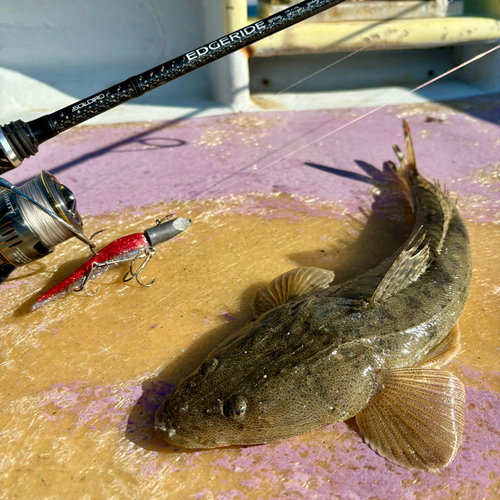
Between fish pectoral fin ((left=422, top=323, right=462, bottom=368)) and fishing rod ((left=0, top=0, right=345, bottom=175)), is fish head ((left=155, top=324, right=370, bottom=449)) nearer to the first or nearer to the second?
fish pectoral fin ((left=422, top=323, right=462, bottom=368))

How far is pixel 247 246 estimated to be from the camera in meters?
3.59

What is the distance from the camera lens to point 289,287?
2936 millimetres

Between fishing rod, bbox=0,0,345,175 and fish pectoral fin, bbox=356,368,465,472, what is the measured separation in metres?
2.18

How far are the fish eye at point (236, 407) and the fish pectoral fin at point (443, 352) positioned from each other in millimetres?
1051

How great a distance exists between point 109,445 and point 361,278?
1.65 metres

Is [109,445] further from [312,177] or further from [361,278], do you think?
[312,177]

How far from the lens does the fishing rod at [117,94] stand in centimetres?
265

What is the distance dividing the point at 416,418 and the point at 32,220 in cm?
241

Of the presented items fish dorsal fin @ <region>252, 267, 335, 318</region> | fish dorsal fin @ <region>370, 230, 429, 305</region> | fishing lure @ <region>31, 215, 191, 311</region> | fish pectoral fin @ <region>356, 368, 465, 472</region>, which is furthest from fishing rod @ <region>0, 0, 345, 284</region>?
fish pectoral fin @ <region>356, 368, 465, 472</region>

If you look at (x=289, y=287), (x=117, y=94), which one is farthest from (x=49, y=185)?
(x=289, y=287)

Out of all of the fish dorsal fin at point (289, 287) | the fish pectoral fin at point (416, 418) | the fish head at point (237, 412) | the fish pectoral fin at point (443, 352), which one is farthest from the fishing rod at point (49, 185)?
the fish pectoral fin at point (443, 352)

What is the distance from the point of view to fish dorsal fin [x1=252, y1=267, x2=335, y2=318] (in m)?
2.90

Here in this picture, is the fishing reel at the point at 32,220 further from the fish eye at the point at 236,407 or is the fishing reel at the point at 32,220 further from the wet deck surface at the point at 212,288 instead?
the fish eye at the point at 236,407

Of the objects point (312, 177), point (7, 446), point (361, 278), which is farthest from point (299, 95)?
point (7, 446)
